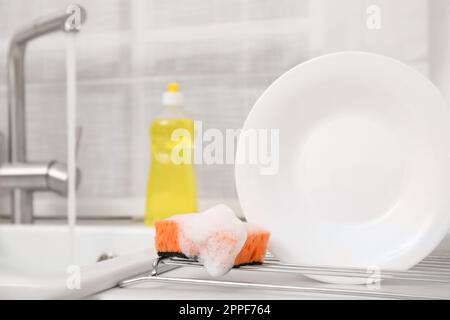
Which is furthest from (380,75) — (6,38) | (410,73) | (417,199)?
(6,38)

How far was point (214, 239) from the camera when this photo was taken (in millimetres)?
524

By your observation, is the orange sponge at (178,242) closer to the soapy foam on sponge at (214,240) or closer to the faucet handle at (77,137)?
the soapy foam on sponge at (214,240)

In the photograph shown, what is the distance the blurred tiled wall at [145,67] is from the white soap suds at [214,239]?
0.59 metres

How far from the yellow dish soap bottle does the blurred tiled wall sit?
10cm

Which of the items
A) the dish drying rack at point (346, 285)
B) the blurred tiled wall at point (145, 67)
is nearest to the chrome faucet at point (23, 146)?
the blurred tiled wall at point (145, 67)

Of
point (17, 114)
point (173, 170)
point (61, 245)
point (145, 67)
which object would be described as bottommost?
point (61, 245)

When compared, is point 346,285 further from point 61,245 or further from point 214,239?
point 61,245

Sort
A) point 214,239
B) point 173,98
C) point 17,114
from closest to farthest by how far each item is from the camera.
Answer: point 214,239 → point 173,98 → point 17,114

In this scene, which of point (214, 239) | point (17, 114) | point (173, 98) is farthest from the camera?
point (17, 114)

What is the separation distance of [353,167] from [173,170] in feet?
1.61

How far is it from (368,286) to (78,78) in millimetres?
890

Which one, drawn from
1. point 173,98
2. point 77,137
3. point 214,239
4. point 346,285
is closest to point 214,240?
point 214,239

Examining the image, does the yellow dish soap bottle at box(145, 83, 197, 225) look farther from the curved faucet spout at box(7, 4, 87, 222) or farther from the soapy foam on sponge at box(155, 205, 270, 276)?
the soapy foam on sponge at box(155, 205, 270, 276)

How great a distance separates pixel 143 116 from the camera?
1.19 m
